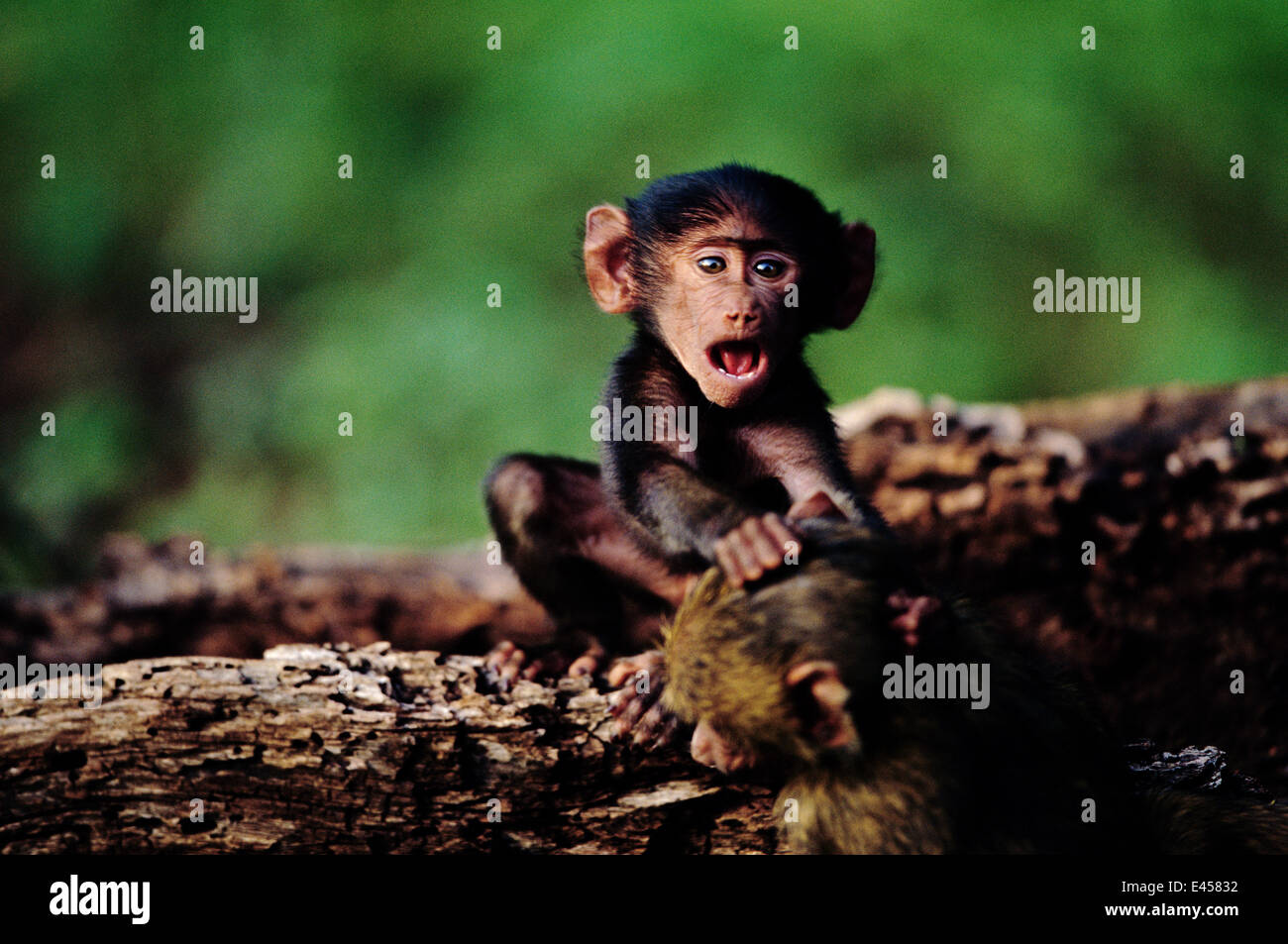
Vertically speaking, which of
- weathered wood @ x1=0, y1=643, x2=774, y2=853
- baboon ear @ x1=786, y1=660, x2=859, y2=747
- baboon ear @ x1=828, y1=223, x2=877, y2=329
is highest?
baboon ear @ x1=828, y1=223, x2=877, y2=329

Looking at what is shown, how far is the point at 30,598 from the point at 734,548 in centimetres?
492

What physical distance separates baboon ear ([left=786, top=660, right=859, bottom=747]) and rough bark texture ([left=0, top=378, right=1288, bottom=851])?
0.54m

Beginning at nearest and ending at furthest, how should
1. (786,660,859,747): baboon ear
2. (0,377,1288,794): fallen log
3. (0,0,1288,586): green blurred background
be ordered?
(786,660,859,747): baboon ear < (0,377,1288,794): fallen log < (0,0,1288,586): green blurred background

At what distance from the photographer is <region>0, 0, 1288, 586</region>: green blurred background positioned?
941 centimetres

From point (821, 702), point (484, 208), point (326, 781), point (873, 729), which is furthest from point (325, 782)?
point (484, 208)

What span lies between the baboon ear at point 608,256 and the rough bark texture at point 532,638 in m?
1.65

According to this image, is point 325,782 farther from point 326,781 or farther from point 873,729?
point 873,729

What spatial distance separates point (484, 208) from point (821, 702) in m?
7.13

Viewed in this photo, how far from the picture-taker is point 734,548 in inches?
150

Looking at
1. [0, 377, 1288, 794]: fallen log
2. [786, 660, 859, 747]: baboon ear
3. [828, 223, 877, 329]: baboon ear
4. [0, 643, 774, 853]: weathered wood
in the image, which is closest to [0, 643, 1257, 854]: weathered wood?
[0, 643, 774, 853]: weathered wood

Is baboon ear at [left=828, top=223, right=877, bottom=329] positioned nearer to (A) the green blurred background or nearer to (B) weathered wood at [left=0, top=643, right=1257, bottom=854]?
(B) weathered wood at [left=0, top=643, right=1257, bottom=854]

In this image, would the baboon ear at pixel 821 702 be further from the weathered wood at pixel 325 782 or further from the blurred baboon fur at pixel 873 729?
the weathered wood at pixel 325 782
